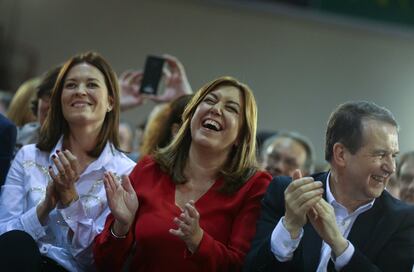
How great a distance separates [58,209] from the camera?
240 centimetres

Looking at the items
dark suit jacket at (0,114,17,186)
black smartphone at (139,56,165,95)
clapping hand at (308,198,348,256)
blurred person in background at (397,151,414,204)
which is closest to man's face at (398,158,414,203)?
blurred person in background at (397,151,414,204)

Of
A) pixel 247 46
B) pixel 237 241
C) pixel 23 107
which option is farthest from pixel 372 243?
pixel 247 46

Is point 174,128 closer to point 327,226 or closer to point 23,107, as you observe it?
point 23,107

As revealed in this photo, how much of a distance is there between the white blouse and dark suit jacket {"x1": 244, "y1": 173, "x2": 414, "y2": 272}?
0.55m

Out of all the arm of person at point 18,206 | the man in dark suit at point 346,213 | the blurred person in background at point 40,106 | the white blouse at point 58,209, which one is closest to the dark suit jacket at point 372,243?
the man in dark suit at point 346,213

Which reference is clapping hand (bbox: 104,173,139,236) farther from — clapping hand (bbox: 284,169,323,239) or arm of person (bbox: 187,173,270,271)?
clapping hand (bbox: 284,169,323,239)

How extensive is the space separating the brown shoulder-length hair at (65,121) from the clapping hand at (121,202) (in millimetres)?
334

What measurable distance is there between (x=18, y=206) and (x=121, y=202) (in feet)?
1.38

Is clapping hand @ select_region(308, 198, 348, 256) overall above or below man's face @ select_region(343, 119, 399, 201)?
below

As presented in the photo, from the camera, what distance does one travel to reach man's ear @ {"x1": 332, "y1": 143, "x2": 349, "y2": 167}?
2236mm

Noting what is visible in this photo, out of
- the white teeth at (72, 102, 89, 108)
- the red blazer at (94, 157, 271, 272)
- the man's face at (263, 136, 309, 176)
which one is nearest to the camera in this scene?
the red blazer at (94, 157, 271, 272)

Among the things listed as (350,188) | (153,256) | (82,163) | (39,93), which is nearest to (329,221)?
(350,188)

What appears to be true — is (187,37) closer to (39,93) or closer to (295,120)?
(295,120)

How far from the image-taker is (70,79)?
2689 mm
